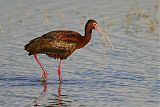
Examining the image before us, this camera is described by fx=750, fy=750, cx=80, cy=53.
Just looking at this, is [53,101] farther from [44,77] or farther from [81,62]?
[81,62]

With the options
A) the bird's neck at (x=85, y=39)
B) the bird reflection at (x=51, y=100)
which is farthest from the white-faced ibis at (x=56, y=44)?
the bird reflection at (x=51, y=100)

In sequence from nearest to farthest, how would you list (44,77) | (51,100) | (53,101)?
(53,101)
(51,100)
(44,77)

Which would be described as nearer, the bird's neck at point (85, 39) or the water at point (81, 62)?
the water at point (81, 62)

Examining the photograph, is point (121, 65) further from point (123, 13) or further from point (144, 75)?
point (123, 13)

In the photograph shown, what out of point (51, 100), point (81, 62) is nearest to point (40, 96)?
point (51, 100)

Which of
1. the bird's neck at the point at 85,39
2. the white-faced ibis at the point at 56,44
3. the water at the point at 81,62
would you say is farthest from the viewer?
the bird's neck at the point at 85,39

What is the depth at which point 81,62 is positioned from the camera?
54.9ft

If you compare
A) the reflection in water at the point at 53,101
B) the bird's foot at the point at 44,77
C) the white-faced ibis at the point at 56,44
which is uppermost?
the white-faced ibis at the point at 56,44

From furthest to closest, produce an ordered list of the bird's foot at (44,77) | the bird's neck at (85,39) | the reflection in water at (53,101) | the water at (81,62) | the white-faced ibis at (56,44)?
the bird's neck at (85,39)
the white-faced ibis at (56,44)
the bird's foot at (44,77)
the water at (81,62)
the reflection in water at (53,101)

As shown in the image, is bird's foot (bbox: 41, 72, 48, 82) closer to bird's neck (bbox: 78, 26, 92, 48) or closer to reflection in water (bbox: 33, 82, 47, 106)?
reflection in water (bbox: 33, 82, 47, 106)

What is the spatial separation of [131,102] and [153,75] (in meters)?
2.23

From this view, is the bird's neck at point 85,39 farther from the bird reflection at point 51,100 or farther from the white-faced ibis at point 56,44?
the bird reflection at point 51,100

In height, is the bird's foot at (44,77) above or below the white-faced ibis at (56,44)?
below

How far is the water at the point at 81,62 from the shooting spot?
44.7 feet
